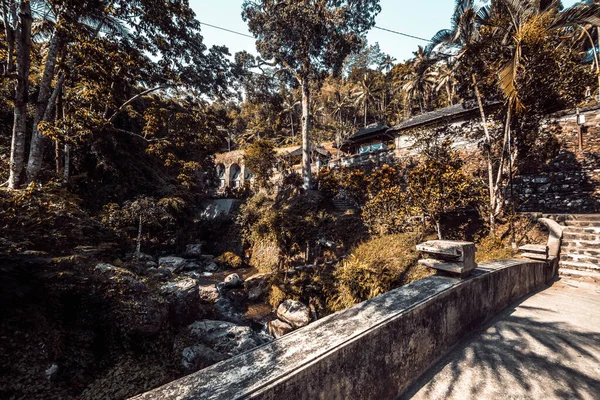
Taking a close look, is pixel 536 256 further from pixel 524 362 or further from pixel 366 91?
pixel 366 91

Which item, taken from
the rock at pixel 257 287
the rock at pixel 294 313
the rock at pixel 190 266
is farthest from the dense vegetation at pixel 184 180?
the rock at pixel 190 266

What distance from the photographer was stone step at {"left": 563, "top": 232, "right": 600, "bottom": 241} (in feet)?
20.1

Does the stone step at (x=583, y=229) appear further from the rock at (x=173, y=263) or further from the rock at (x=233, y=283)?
the rock at (x=173, y=263)

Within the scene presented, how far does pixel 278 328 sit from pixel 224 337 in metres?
1.86

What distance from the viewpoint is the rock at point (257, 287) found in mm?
8482

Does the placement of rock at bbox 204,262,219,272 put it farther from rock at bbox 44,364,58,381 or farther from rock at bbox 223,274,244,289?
rock at bbox 44,364,58,381

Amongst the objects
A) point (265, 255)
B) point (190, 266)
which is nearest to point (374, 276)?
point (265, 255)

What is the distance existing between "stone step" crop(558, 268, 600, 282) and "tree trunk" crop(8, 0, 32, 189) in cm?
1303

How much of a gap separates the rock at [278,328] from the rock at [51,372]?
4447 mm

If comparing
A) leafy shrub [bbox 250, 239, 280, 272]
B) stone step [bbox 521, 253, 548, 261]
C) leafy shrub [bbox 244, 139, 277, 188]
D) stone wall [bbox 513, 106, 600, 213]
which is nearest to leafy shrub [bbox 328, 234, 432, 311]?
stone step [bbox 521, 253, 548, 261]

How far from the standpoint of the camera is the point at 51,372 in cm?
302

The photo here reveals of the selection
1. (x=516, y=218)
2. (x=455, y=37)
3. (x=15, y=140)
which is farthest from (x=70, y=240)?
(x=516, y=218)

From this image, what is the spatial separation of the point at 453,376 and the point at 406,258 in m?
5.51

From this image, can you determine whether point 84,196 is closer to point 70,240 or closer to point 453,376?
point 70,240
